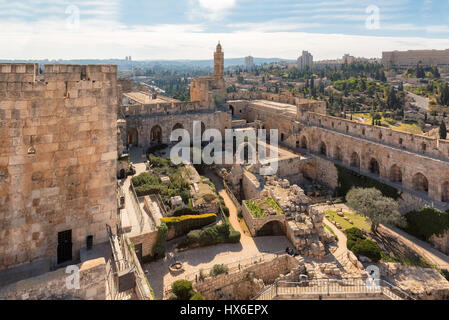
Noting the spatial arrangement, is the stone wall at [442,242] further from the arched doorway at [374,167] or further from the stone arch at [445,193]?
the arched doorway at [374,167]

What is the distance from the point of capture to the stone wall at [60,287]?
Answer: 6.26 metres

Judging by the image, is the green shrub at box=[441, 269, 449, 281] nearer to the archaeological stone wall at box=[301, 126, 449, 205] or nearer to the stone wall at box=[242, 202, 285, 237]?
the archaeological stone wall at box=[301, 126, 449, 205]

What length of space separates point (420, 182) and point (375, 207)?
17.7 ft

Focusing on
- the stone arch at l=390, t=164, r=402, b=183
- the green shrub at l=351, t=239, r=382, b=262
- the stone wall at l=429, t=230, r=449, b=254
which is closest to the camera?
the green shrub at l=351, t=239, r=382, b=262

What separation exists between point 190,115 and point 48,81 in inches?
933

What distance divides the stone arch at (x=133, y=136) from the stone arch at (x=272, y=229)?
52.2 feet

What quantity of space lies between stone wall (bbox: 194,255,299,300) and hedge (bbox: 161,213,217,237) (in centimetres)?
390

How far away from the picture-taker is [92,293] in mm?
7047

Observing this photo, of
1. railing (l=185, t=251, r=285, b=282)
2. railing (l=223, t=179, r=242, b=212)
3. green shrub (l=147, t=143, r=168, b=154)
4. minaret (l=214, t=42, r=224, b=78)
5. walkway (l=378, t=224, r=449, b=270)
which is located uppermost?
minaret (l=214, t=42, r=224, b=78)

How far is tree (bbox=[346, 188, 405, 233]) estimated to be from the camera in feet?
62.0

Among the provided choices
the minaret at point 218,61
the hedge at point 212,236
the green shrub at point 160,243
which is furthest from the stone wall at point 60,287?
the minaret at point 218,61

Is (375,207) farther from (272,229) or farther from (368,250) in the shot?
(272,229)

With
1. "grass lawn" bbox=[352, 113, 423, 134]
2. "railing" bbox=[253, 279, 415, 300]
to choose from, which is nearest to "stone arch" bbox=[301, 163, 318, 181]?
"railing" bbox=[253, 279, 415, 300]
